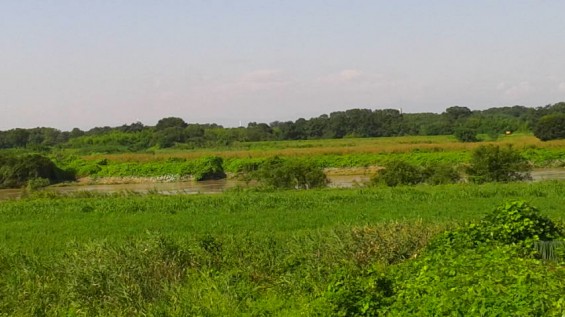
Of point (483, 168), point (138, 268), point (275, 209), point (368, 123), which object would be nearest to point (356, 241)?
point (138, 268)

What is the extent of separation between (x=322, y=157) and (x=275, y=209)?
34713 mm

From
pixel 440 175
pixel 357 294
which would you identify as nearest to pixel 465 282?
pixel 357 294

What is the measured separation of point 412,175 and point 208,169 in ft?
77.5

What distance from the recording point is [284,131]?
10050cm

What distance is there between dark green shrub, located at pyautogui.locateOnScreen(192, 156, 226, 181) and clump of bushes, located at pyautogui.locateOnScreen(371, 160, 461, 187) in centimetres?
2215

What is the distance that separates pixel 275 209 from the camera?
22.1m

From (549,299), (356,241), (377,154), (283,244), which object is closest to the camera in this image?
(549,299)

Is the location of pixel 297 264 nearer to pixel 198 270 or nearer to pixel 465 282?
pixel 198 270

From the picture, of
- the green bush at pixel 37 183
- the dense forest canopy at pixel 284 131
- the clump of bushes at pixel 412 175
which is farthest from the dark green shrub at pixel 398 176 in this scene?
the dense forest canopy at pixel 284 131

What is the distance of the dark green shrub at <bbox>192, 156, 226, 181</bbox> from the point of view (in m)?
53.5

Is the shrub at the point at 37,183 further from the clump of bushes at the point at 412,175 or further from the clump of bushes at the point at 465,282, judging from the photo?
the clump of bushes at the point at 465,282

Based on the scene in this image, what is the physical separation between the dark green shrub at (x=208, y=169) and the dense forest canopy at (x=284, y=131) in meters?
29.9

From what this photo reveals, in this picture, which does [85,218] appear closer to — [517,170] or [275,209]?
[275,209]

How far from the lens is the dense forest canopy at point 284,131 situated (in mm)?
85438
